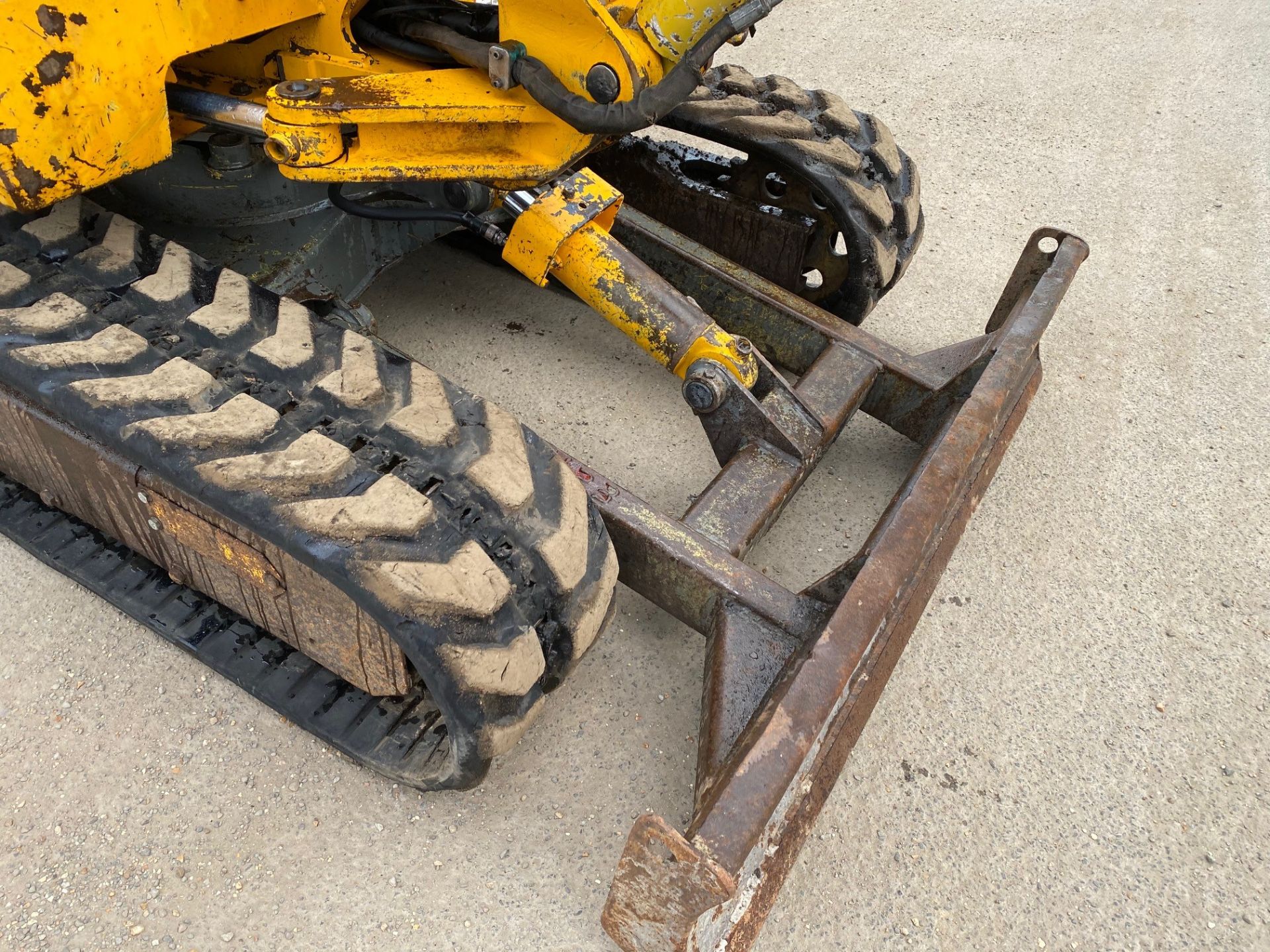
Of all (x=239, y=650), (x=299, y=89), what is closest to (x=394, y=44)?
(x=299, y=89)

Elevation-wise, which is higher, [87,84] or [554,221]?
[87,84]

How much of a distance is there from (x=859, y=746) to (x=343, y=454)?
122 cm

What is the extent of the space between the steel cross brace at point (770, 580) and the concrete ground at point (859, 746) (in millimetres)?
247

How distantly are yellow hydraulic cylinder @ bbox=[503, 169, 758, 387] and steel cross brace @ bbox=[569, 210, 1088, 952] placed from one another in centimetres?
15

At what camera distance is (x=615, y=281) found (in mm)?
2141

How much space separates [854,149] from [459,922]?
215cm

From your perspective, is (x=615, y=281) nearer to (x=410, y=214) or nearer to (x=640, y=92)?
(x=640, y=92)

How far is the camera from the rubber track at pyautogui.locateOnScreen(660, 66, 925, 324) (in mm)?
2516

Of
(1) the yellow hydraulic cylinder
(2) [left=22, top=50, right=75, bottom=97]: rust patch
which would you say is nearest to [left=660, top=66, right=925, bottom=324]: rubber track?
(1) the yellow hydraulic cylinder

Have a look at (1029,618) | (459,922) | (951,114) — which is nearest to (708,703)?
(459,922)

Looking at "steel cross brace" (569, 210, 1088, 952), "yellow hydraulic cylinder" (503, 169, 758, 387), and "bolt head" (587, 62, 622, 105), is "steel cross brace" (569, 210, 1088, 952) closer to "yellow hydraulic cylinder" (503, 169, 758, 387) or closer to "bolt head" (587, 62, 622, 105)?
"yellow hydraulic cylinder" (503, 169, 758, 387)

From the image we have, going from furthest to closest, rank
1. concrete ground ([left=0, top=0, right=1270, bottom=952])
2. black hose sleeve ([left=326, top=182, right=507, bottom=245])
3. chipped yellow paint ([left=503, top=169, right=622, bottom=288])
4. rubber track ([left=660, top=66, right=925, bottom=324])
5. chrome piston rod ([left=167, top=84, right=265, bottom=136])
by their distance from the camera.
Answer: rubber track ([left=660, top=66, right=925, bottom=324]) → black hose sleeve ([left=326, top=182, right=507, bottom=245]) → chipped yellow paint ([left=503, top=169, right=622, bottom=288]) → chrome piston rod ([left=167, top=84, right=265, bottom=136]) → concrete ground ([left=0, top=0, right=1270, bottom=952])

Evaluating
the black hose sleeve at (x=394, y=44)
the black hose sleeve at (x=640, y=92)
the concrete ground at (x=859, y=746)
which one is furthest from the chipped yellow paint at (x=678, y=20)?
the concrete ground at (x=859, y=746)

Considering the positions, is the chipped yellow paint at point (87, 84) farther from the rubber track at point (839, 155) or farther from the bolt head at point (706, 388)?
the rubber track at point (839, 155)
